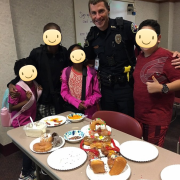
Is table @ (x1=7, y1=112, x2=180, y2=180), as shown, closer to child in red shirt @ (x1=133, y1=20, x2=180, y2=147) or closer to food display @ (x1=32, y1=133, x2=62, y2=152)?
food display @ (x1=32, y1=133, x2=62, y2=152)

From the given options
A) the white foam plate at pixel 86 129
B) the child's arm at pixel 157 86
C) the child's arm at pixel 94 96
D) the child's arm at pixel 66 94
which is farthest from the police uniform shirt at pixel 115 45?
the white foam plate at pixel 86 129

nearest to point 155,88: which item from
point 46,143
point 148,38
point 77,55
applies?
point 148,38

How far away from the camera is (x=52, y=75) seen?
1847 millimetres

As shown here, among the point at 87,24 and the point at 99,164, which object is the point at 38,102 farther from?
the point at 87,24

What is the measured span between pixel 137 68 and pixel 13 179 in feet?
5.45

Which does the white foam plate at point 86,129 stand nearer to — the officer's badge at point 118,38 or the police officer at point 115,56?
the police officer at point 115,56

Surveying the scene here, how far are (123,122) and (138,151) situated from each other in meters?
0.42

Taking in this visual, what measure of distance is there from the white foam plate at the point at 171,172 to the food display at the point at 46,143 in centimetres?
61

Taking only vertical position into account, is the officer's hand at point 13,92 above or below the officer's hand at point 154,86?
below

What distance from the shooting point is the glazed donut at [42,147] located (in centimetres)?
110

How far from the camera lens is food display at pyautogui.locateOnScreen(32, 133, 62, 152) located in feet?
3.60

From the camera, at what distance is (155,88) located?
4.30 ft

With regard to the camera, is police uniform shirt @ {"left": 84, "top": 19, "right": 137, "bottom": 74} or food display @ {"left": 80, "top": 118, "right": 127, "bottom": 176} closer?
food display @ {"left": 80, "top": 118, "right": 127, "bottom": 176}

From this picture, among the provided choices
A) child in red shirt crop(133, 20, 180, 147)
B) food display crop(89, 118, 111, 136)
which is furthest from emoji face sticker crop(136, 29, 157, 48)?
food display crop(89, 118, 111, 136)
